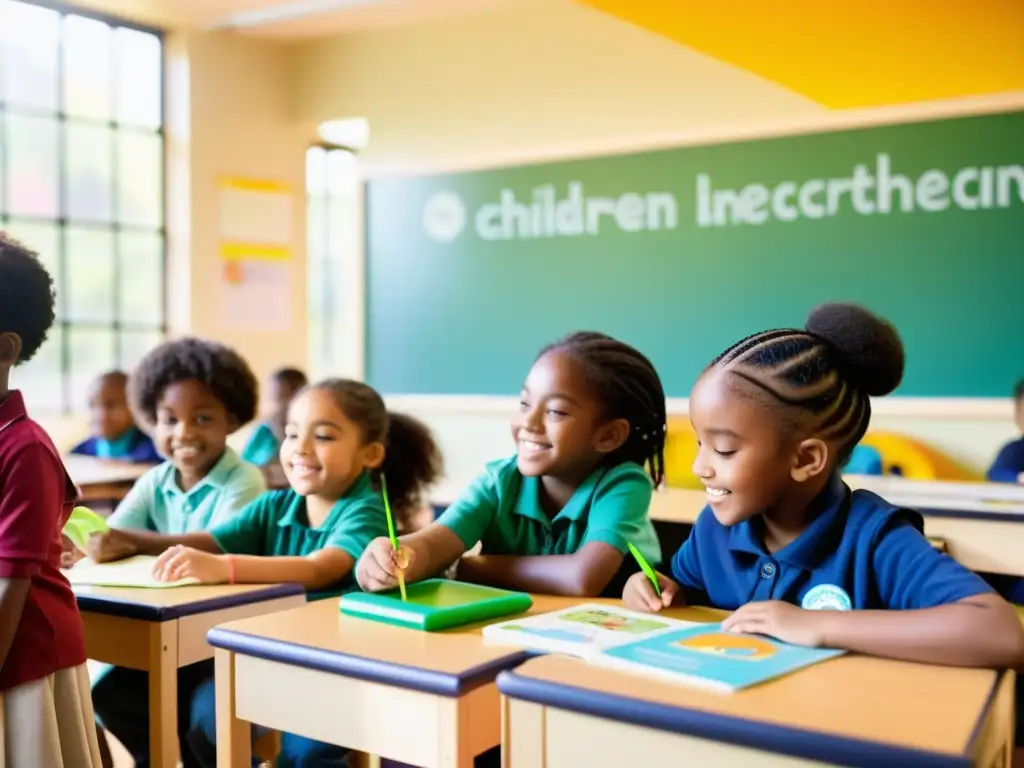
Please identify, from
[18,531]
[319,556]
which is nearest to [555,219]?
[319,556]

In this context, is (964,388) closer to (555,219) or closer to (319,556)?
(555,219)

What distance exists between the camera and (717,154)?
5.15m

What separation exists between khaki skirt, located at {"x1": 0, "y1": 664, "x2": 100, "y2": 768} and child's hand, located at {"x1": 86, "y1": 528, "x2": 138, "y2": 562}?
1.92ft

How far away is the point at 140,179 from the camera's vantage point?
6.11 metres

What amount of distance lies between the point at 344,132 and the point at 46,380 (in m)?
2.40

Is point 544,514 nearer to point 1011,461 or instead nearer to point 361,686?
point 361,686

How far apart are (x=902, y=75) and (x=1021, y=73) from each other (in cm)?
48

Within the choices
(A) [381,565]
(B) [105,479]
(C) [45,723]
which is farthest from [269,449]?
(C) [45,723]

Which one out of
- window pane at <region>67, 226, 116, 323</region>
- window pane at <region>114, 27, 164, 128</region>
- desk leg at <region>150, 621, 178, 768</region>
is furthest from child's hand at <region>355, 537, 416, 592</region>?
window pane at <region>114, 27, 164, 128</region>

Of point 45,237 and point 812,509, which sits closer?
point 812,509

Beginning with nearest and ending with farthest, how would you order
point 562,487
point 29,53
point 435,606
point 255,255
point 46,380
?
point 435,606, point 562,487, point 29,53, point 46,380, point 255,255

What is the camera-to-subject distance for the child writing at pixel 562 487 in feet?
6.01

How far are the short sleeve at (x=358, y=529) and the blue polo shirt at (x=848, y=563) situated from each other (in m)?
0.73

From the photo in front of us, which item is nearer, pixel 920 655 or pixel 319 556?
pixel 920 655
